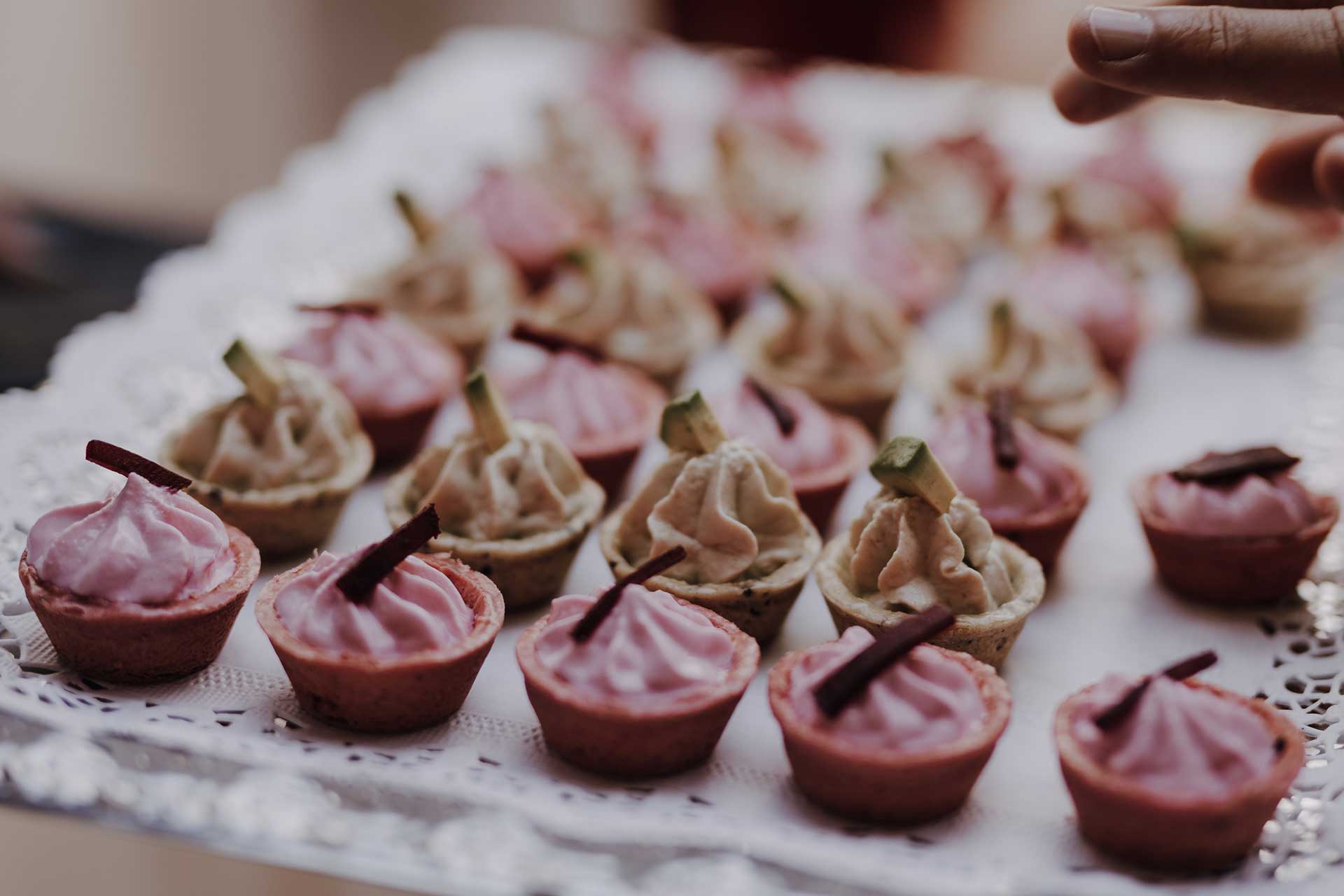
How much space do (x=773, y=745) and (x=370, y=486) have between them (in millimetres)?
1630

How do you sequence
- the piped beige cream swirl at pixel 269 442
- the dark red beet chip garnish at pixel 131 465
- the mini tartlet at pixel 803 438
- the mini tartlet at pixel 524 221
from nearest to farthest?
1. the dark red beet chip garnish at pixel 131 465
2. the piped beige cream swirl at pixel 269 442
3. the mini tartlet at pixel 803 438
4. the mini tartlet at pixel 524 221

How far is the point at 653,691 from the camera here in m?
2.84

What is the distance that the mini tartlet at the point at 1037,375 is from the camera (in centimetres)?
435

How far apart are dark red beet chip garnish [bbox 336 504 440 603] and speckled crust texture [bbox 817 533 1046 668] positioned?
916mm

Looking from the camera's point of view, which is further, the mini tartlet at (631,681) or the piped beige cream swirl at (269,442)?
the piped beige cream swirl at (269,442)

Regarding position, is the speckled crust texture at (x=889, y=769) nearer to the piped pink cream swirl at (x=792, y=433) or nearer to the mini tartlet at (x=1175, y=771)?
the mini tartlet at (x=1175, y=771)

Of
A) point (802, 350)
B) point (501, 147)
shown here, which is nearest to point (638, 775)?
point (802, 350)

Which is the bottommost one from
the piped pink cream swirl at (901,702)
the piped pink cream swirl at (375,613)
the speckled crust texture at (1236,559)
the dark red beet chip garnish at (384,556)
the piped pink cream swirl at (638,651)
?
the speckled crust texture at (1236,559)

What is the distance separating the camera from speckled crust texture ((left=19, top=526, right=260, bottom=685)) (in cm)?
294

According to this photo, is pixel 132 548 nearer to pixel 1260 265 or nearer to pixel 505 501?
pixel 505 501

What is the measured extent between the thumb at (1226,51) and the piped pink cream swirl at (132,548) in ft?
7.06

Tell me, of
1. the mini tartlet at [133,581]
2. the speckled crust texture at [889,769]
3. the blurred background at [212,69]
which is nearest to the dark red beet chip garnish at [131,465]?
the mini tartlet at [133,581]

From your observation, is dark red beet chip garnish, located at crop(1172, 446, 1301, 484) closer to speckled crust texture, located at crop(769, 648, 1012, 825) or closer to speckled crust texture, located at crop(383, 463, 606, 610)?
speckled crust texture, located at crop(769, 648, 1012, 825)

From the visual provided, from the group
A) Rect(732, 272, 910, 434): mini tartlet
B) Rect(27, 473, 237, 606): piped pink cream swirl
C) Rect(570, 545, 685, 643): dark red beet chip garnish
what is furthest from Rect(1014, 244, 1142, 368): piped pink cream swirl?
Rect(27, 473, 237, 606): piped pink cream swirl
